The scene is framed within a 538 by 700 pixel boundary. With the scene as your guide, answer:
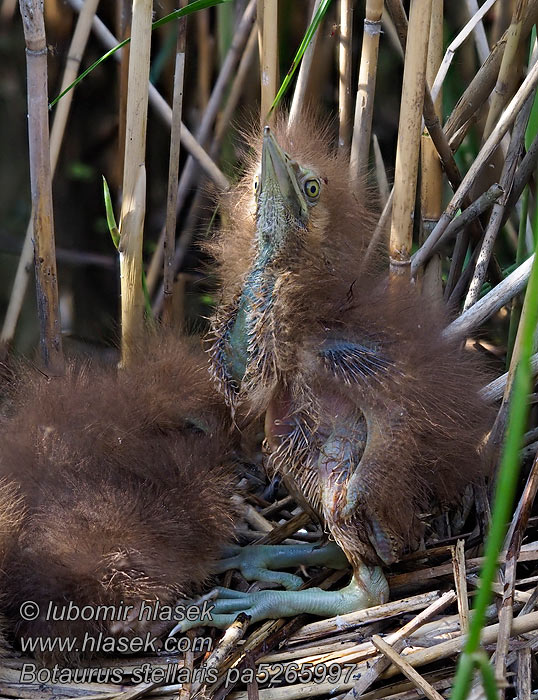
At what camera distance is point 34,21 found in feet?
4.41

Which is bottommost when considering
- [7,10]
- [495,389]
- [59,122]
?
[495,389]

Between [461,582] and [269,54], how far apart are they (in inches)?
37.3

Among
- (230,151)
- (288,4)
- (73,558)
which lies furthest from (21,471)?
(288,4)

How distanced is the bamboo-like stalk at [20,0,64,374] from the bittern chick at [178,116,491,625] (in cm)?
38

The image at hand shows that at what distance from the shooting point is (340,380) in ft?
3.94

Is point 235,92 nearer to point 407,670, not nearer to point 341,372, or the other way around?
point 341,372

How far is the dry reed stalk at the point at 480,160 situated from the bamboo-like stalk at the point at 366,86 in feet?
0.56

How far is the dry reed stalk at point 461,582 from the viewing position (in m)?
1.14

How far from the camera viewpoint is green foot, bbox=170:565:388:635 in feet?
4.12

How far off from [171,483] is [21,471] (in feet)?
0.75

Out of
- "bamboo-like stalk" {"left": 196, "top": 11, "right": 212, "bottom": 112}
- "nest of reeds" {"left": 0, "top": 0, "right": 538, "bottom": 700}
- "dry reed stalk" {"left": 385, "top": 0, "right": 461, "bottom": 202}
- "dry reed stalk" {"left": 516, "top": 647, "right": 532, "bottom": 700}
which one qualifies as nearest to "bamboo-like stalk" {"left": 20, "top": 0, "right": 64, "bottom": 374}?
"nest of reeds" {"left": 0, "top": 0, "right": 538, "bottom": 700}

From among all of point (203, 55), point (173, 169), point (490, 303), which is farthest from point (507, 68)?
point (203, 55)

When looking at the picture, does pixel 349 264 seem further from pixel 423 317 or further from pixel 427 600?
pixel 427 600

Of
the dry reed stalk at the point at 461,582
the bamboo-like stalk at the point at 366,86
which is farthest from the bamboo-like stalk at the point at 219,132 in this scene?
the dry reed stalk at the point at 461,582
